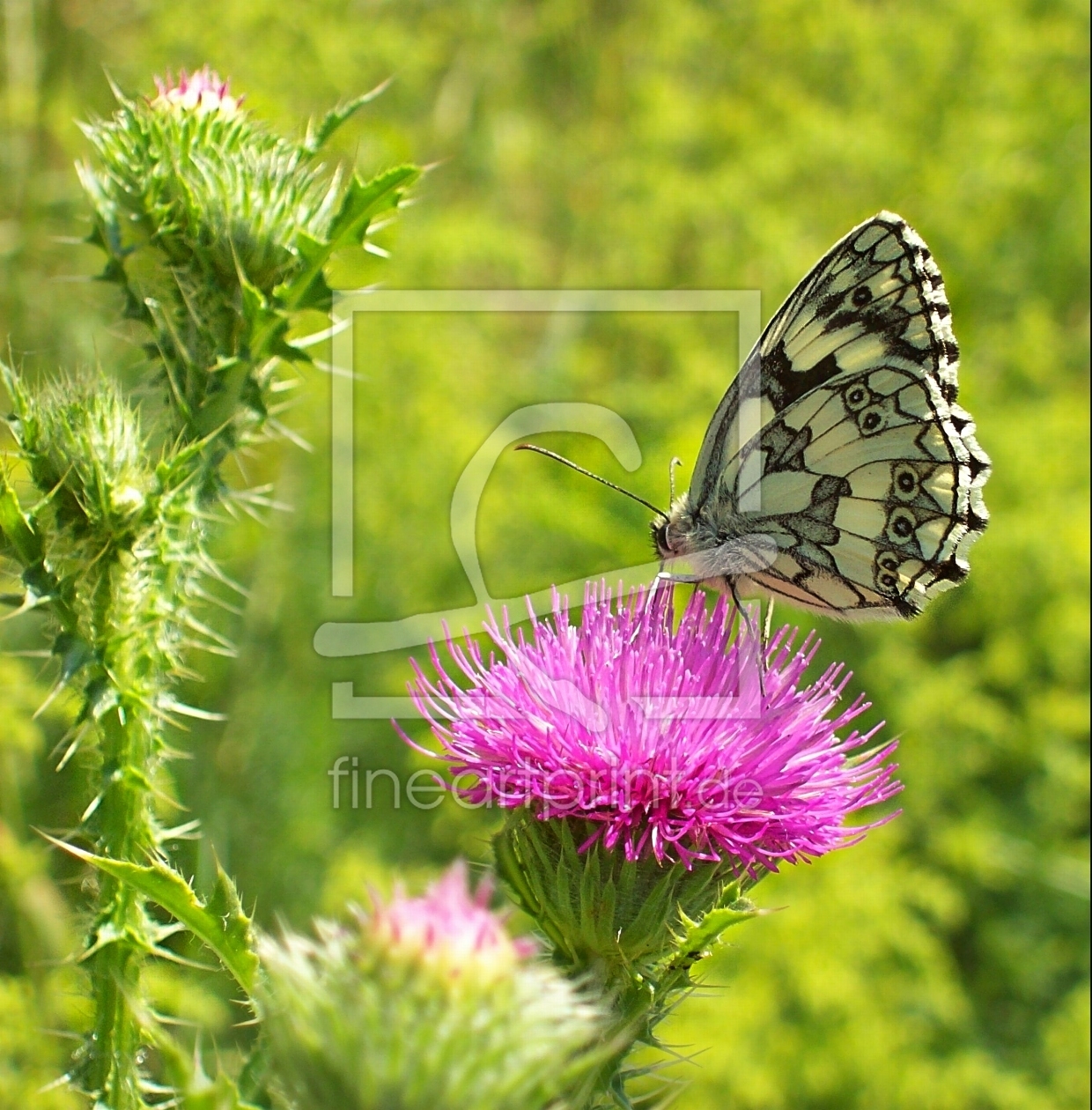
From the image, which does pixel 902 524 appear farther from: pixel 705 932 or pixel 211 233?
pixel 211 233

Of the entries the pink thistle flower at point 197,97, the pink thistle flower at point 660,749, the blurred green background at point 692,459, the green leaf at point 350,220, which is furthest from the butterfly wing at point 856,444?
the blurred green background at point 692,459

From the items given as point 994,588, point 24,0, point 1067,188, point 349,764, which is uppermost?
point 24,0

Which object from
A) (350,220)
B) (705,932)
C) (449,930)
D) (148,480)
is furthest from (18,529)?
(705,932)

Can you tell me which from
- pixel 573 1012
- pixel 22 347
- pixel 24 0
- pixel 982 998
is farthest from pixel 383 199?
pixel 982 998

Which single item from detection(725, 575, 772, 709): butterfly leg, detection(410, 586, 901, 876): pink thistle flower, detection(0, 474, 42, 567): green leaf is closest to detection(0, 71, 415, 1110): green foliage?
detection(0, 474, 42, 567): green leaf

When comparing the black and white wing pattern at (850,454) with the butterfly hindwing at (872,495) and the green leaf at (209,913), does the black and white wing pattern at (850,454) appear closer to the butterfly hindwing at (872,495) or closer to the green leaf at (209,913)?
the butterfly hindwing at (872,495)

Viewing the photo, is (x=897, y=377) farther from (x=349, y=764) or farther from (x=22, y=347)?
(x=22, y=347)

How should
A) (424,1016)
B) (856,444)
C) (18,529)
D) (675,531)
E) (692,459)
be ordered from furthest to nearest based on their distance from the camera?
1. (692,459)
2. (675,531)
3. (856,444)
4. (18,529)
5. (424,1016)
